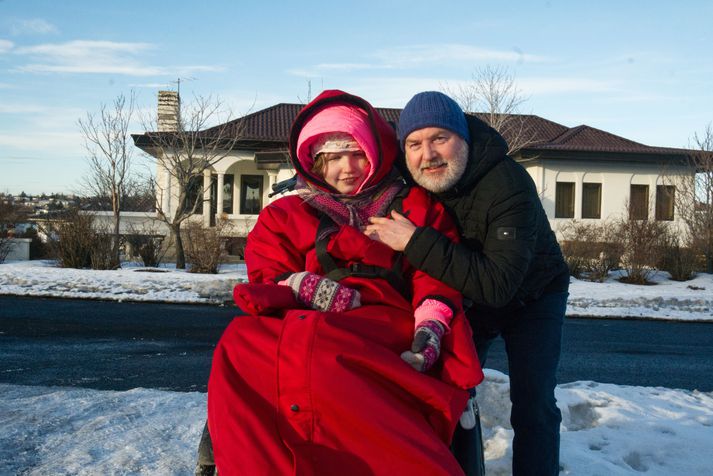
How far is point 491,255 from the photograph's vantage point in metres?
2.66

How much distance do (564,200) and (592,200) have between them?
4.35ft

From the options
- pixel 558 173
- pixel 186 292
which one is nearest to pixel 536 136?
pixel 558 173

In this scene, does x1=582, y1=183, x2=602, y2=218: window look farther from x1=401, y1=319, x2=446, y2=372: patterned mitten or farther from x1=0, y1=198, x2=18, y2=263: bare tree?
x1=401, y1=319, x2=446, y2=372: patterned mitten

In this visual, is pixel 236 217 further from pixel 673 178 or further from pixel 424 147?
pixel 424 147

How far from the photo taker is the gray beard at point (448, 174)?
9.28 feet

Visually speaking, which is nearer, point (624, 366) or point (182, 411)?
point (182, 411)

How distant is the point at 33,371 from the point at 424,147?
18.3 feet

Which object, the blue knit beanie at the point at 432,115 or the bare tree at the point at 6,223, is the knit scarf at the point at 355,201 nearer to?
the blue knit beanie at the point at 432,115

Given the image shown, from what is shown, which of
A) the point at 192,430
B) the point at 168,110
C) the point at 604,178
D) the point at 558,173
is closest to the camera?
the point at 192,430

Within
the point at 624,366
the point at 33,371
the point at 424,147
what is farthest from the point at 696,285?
the point at 424,147

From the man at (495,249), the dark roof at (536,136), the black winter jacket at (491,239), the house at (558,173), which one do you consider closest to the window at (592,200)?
the house at (558,173)

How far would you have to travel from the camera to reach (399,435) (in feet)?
6.80

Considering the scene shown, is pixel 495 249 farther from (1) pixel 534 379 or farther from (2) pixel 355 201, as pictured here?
(1) pixel 534 379

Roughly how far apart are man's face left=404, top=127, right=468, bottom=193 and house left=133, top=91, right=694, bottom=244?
26.2 m
